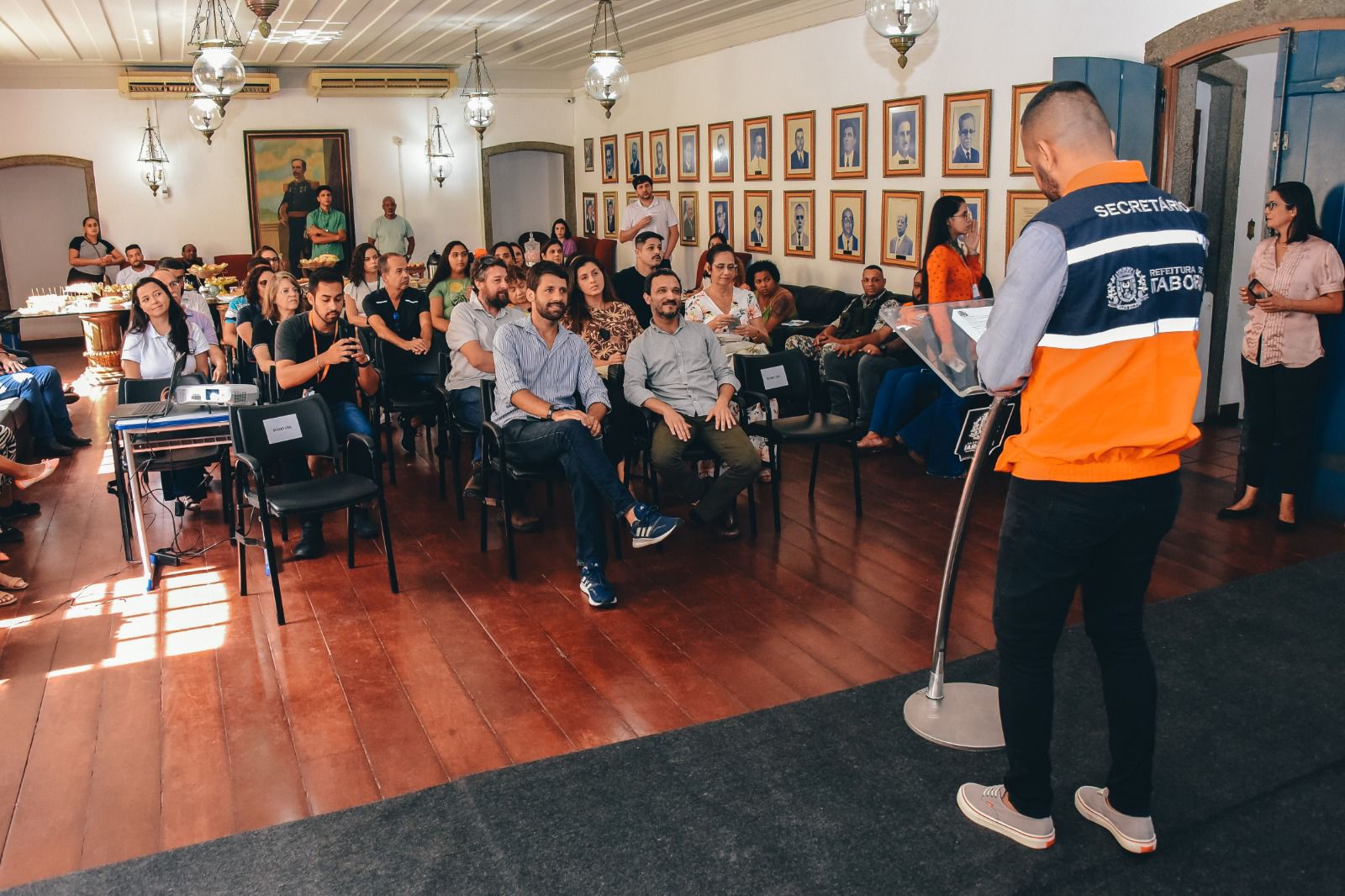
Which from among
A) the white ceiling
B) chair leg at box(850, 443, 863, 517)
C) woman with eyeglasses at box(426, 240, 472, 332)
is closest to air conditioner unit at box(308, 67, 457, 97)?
the white ceiling

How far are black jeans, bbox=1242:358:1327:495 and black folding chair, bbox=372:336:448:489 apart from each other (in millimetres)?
4242

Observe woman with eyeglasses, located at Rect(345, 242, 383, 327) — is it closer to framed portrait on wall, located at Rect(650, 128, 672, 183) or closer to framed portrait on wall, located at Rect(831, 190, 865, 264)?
framed portrait on wall, located at Rect(831, 190, 865, 264)

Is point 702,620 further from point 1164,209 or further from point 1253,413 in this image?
point 1253,413

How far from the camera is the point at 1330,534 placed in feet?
16.7

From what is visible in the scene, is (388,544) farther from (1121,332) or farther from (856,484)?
(1121,332)

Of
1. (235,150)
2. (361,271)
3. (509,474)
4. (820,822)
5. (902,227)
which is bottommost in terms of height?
(820,822)

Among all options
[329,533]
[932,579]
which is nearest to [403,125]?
[329,533]

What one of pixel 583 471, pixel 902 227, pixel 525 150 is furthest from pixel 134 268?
pixel 583 471

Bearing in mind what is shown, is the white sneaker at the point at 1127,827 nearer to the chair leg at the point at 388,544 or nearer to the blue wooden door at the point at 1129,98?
the chair leg at the point at 388,544

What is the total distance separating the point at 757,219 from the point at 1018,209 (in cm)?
368

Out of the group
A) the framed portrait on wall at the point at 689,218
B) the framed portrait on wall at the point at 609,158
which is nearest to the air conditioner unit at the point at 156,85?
the framed portrait on wall at the point at 609,158

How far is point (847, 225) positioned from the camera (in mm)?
9195

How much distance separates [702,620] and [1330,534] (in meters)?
3.10

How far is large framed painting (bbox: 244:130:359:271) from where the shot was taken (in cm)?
1386
